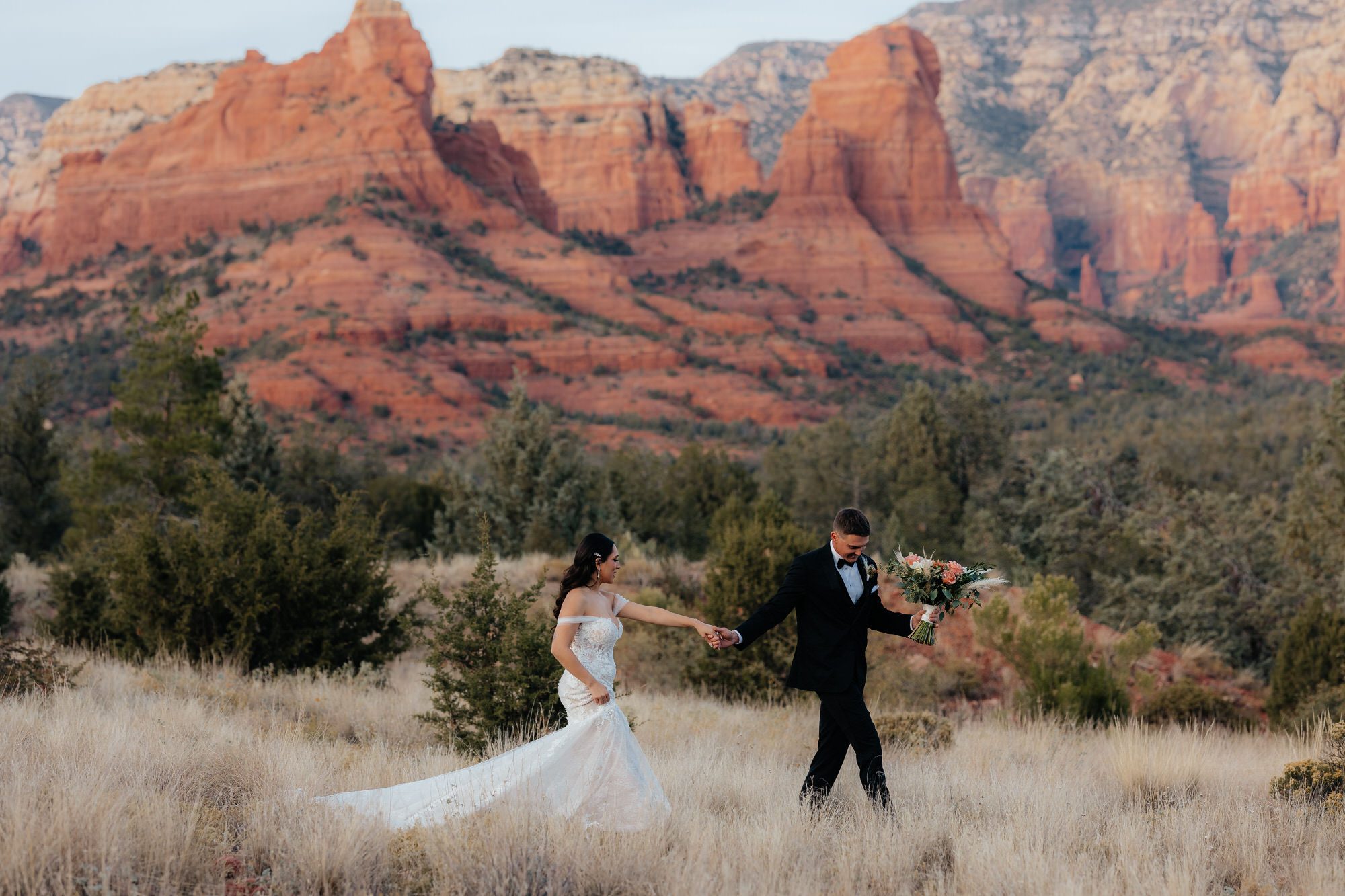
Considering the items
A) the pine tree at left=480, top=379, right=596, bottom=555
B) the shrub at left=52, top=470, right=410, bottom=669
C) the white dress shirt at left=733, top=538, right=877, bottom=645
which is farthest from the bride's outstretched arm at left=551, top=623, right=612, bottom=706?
the pine tree at left=480, top=379, right=596, bottom=555

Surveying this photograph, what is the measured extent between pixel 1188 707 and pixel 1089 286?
7281 inches

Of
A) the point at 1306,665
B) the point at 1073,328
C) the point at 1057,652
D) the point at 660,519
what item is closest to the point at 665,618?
the point at 1057,652

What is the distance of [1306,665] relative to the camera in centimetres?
1299

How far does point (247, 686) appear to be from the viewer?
9367mm

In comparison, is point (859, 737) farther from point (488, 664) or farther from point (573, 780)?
point (488, 664)

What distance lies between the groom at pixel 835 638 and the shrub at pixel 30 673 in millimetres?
5256

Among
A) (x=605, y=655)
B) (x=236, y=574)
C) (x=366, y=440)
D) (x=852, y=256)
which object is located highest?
(x=852, y=256)

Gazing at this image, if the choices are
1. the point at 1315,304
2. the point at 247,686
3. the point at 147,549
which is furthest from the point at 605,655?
the point at 1315,304

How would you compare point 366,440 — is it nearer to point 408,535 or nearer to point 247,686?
point 408,535

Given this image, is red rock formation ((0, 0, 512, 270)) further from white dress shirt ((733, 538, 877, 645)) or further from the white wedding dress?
the white wedding dress

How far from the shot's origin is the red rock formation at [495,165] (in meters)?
95.8

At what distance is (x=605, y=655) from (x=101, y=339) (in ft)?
263

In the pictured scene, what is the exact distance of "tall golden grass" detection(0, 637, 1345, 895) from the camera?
4594 millimetres

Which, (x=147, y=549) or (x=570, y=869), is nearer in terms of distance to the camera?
(x=570, y=869)
